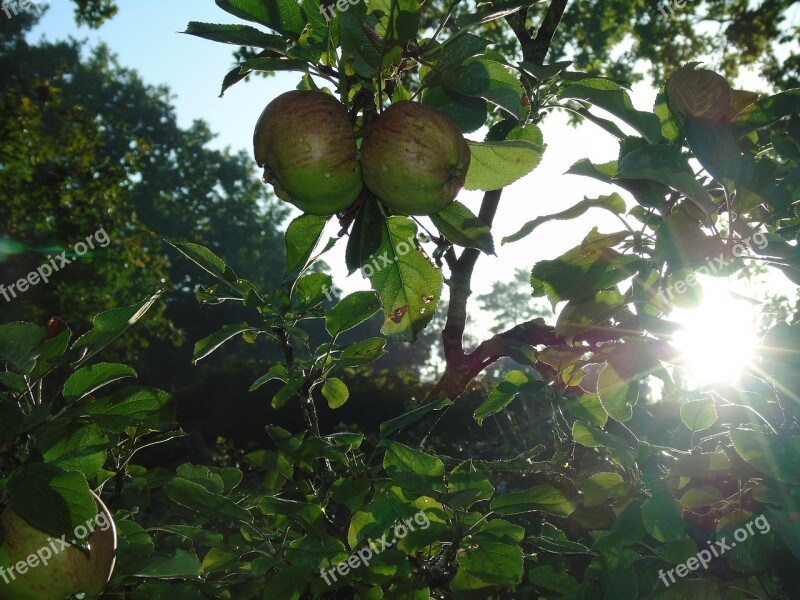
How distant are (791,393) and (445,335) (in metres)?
0.92

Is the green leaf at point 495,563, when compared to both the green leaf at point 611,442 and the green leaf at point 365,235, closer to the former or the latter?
the green leaf at point 611,442

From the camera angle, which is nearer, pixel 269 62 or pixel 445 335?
pixel 269 62

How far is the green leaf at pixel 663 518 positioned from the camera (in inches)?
49.9

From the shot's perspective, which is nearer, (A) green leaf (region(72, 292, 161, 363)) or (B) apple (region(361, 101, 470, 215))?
(B) apple (region(361, 101, 470, 215))

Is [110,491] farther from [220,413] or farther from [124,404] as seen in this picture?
[220,413]

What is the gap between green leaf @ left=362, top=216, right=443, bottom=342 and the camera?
117cm

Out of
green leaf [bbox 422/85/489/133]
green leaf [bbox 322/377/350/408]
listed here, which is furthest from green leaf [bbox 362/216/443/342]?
green leaf [bbox 322/377/350/408]

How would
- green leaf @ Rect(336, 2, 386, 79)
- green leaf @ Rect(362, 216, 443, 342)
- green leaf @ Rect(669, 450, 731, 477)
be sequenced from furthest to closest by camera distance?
green leaf @ Rect(669, 450, 731, 477) < green leaf @ Rect(362, 216, 443, 342) < green leaf @ Rect(336, 2, 386, 79)

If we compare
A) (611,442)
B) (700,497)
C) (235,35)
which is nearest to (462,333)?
(611,442)

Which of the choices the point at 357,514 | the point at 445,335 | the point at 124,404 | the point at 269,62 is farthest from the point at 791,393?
the point at 124,404

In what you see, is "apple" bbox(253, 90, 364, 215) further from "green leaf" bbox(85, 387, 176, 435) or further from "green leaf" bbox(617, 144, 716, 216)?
"green leaf" bbox(85, 387, 176, 435)

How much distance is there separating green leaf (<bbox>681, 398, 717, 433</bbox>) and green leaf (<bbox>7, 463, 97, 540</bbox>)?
1.37 m

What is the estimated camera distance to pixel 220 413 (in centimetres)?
989

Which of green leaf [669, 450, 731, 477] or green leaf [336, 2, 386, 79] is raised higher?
green leaf [336, 2, 386, 79]
